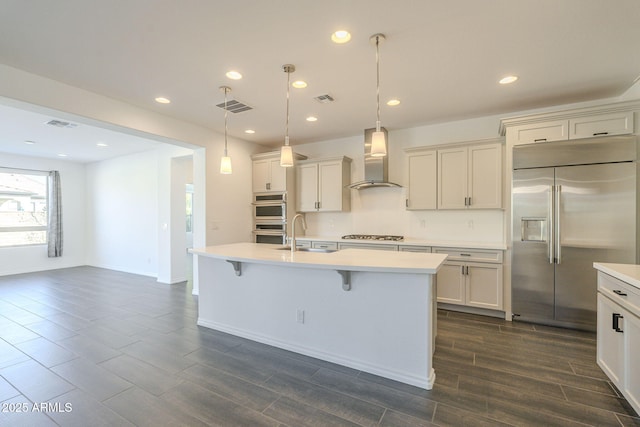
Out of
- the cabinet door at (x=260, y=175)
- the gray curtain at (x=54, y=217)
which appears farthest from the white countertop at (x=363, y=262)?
the gray curtain at (x=54, y=217)

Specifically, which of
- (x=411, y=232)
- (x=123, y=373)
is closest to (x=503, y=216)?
(x=411, y=232)

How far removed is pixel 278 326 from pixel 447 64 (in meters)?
2.99

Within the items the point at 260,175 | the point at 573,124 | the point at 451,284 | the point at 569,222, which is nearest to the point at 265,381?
the point at 451,284

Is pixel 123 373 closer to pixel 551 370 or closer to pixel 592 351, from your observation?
pixel 551 370

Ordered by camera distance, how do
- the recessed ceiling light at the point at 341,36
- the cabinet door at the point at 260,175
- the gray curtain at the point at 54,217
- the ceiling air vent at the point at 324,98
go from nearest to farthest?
the recessed ceiling light at the point at 341,36 → the ceiling air vent at the point at 324,98 → the cabinet door at the point at 260,175 → the gray curtain at the point at 54,217

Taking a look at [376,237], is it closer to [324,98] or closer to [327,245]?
[327,245]

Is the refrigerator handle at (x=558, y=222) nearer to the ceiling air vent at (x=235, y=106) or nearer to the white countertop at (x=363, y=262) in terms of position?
the white countertop at (x=363, y=262)

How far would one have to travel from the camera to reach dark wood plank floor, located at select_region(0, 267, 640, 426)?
1817mm

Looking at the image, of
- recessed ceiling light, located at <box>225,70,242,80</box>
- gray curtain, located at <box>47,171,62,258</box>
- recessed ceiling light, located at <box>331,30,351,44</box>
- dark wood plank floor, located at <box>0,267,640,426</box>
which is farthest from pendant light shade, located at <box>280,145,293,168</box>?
gray curtain, located at <box>47,171,62,258</box>

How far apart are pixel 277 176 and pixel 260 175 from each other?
0.41 meters

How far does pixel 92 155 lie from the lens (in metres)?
6.59

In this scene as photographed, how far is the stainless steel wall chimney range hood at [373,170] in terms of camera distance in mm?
4445

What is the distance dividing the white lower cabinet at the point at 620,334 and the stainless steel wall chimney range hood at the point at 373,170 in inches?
109

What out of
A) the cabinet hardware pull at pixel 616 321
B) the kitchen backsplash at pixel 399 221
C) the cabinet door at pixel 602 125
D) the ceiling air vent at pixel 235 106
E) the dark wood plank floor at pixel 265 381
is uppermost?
the ceiling air vent at pixel 235 106
